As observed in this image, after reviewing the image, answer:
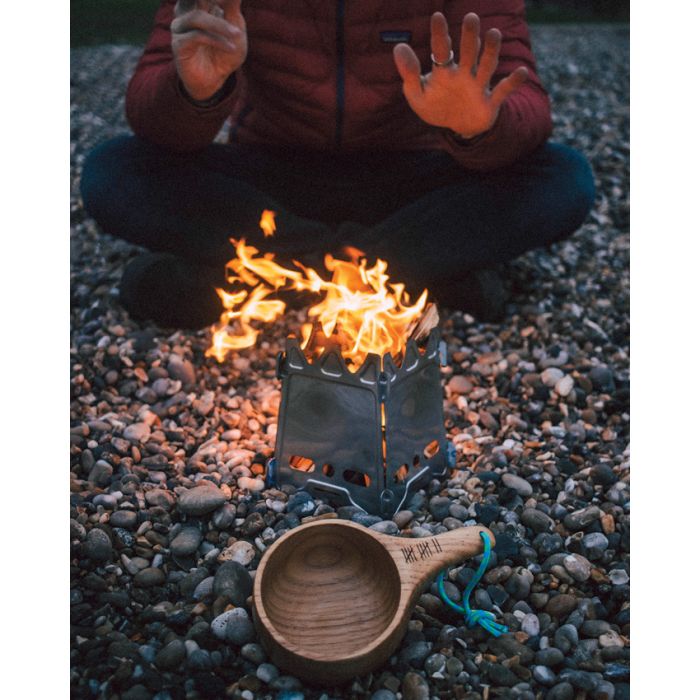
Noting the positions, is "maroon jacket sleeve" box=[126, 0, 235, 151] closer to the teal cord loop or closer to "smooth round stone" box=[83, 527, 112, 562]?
"smooth round stone" box=[83, 527, 112, 562]

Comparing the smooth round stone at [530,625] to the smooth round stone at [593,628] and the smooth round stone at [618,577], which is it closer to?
the smooth round stone at [593,628]

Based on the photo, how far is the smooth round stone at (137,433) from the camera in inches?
92.8

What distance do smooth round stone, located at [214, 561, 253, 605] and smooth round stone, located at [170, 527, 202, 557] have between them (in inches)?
5.3

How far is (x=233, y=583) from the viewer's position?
1724 mm

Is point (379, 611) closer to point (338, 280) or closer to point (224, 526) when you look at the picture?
point (224, 526)

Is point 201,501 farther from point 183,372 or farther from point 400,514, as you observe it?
point 183,372

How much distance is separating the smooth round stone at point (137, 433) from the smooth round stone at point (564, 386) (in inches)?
59.8

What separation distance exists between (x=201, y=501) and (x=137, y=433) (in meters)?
0.52

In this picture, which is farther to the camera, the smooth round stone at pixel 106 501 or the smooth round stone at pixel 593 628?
the smooth round stone at pixel 106 501

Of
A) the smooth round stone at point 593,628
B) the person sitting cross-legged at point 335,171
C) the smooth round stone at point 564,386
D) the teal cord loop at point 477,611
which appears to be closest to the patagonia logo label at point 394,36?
Result: the person sitting cross-legged at point 335,171

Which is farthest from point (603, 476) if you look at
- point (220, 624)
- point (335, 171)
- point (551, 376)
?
point (335, 171)

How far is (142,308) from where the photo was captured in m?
2.89

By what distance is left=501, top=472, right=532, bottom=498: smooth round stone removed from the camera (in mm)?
2105

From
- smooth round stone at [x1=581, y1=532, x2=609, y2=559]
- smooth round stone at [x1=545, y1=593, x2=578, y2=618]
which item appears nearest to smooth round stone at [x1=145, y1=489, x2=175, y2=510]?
smooth round stone at [x1=545, y1=593, x2=578, y2=618]
